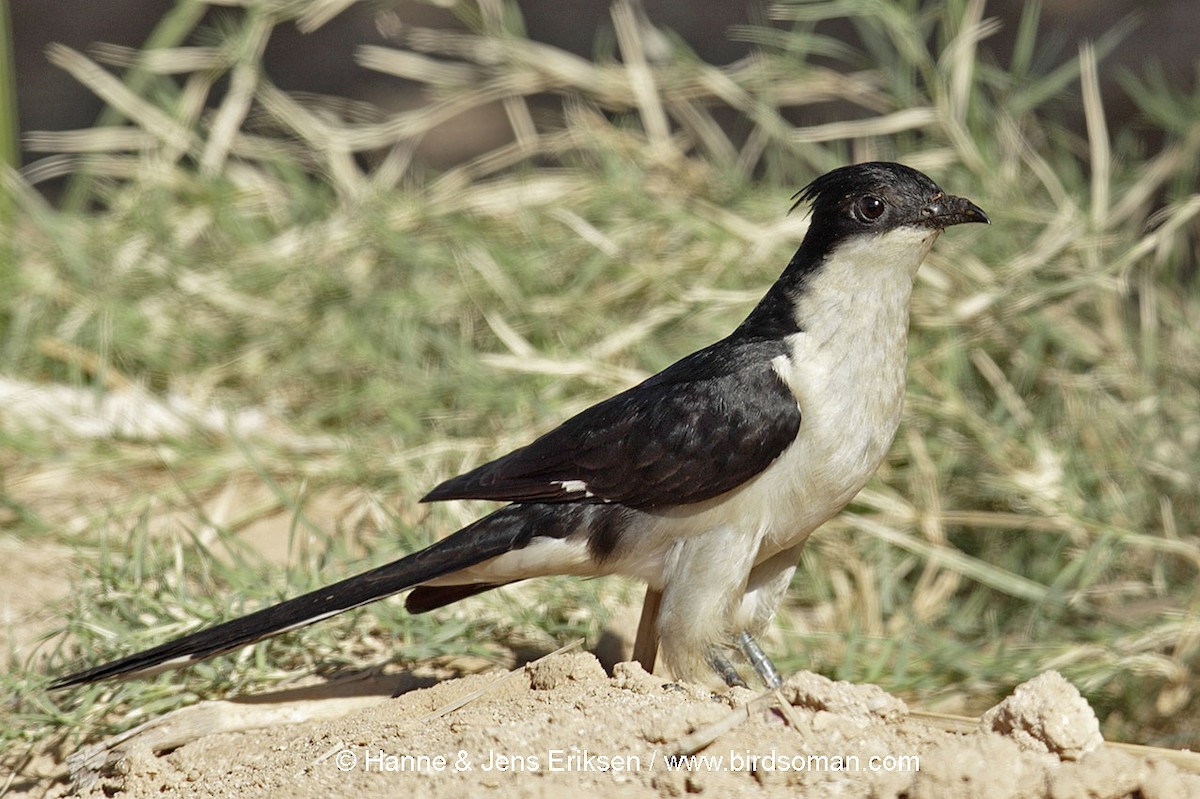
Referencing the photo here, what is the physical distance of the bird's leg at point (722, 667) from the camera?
319 centimetres

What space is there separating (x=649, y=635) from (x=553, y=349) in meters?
2.09

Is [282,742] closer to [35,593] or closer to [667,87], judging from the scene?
[35,593]

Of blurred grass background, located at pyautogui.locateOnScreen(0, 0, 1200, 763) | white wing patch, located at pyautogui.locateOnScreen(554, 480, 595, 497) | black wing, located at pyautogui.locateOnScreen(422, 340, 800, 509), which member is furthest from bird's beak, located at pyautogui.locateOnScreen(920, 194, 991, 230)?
blurred grass background, located at pyautogui.locateOnScreen(0, 0, 1200, 763)

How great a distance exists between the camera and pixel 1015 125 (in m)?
5.73

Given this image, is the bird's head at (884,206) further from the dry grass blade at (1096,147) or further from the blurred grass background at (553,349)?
the dry grass blade at (1096,147)

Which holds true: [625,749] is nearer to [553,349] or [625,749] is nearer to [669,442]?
[669,442]

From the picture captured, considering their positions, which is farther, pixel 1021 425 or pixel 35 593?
pixel 1021 425

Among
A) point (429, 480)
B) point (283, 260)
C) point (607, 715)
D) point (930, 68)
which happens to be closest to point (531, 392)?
point (429, 480)

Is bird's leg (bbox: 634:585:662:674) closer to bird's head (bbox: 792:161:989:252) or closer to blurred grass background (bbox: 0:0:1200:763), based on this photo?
blurred grass background (bbox: 0:0:1200:763)

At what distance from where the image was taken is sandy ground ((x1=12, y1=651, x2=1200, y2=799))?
2412 mm

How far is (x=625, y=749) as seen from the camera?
8.54 feet

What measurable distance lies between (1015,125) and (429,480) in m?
2.87

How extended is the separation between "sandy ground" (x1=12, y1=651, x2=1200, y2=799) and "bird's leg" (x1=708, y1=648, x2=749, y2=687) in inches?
7.5

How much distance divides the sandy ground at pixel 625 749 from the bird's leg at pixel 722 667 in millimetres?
190
